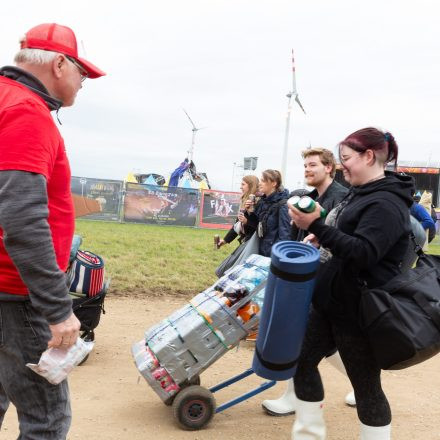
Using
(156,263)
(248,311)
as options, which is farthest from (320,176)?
(156,263)

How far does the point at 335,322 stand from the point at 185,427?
1360mm

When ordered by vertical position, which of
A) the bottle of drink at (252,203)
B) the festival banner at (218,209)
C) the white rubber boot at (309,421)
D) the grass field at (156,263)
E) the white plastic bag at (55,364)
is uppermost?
the bottle of drink at (252,203)

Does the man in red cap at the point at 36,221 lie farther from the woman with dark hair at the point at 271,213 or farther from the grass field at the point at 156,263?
the grass field at the point at 156,263

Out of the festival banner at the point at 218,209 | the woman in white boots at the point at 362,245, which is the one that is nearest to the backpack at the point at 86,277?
Result: the woman in white boots at the point at 362,245

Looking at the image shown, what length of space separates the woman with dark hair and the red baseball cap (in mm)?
3303

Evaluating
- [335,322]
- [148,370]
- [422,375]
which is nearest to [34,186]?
[335,322]

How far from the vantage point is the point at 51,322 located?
1804mm

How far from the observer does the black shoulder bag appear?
2.27 meters

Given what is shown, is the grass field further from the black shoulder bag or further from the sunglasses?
the sunglasses

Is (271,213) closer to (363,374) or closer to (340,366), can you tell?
(340,366)

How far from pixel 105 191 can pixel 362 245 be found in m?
20.3

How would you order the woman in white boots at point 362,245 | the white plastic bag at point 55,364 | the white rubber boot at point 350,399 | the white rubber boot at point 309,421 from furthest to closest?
the white rubber boot at point 350,399
the white rubber boot at point 309,421
the woman in white boots at point 362,245
the white plastic bag at point 55,364

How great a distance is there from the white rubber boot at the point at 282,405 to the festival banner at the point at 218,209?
1911 cm

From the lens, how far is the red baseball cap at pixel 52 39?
1.94 meters
